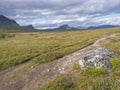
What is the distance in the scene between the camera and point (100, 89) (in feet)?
70.5

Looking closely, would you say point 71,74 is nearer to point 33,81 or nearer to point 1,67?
point 33,81

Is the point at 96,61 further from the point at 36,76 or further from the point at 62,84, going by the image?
the point at 36,76

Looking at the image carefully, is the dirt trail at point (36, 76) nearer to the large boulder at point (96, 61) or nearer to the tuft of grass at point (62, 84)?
the tuft of grass at point (62, 84)

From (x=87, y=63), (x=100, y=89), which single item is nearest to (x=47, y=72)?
(x=87, y=63)

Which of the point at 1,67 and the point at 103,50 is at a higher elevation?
the point at 103,50

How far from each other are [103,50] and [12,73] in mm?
13448

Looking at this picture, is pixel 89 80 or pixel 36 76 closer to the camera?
pixel 89 80

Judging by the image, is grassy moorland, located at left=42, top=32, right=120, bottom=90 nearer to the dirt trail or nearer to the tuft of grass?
the tuft of grass

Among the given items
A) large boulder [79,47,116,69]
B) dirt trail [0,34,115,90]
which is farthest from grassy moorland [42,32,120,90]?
dirt trail [0,34,115,90]

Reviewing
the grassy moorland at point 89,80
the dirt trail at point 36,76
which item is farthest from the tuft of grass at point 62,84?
the dirt trail at point 36,76

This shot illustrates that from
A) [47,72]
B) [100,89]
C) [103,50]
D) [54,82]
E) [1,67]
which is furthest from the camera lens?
[1,67]

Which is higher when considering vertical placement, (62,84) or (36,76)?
(62,84)

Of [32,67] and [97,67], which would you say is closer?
[97,67]

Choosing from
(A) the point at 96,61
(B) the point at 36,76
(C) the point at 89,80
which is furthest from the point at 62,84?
(A) the point at 96,61
